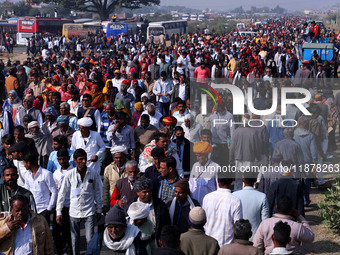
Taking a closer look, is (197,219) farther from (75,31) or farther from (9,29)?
(9,29)

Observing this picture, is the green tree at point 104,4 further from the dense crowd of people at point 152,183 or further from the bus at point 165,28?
Result: the dense crowd of people at point 152,183

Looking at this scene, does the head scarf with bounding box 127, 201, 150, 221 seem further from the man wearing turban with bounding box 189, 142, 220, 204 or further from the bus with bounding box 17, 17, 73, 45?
the bus with bounding box 17, 17, 73, 45

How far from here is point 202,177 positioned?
265 inches

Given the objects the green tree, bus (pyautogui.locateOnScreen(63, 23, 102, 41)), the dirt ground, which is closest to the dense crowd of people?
the dirt ground

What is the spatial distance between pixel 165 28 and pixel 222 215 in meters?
45.0

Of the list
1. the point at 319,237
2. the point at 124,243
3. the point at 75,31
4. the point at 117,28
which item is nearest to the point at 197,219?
the point at 124,243

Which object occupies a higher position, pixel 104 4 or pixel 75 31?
pixel 104 4

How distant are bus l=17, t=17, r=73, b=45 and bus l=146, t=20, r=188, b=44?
354 inches

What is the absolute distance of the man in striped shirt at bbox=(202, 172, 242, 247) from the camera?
5.65m

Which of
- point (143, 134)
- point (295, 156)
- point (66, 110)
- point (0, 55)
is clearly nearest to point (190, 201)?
point (295, 156)

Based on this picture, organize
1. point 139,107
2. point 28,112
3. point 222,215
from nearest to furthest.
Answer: point 222,215
point 28,112
point 139,107

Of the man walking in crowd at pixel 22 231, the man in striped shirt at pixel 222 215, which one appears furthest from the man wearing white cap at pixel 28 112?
the man in striped shirt at pixel 222 215

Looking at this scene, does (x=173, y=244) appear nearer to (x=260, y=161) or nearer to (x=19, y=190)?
(x=19, y=190)

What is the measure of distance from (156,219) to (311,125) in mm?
5088
